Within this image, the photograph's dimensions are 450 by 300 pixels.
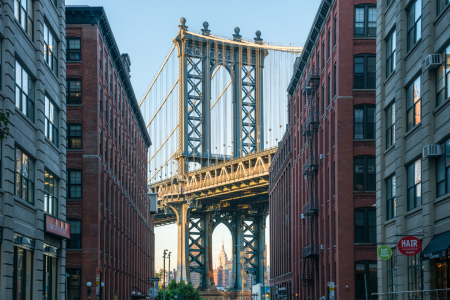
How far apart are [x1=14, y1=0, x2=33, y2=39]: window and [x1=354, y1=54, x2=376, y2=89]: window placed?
81.5 feet

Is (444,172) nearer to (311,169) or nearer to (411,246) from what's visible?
(411,246)

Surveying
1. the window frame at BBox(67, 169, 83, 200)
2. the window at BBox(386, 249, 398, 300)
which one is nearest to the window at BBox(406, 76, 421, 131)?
the window at BBox(386, 249, 398, 300)

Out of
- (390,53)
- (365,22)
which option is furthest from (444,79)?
(365,22)

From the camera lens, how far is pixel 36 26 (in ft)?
104

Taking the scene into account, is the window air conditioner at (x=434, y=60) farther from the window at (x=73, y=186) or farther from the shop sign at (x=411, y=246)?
the window at (x=73, y=186)

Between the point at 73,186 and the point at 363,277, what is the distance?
21.2m

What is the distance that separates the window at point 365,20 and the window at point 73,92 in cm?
2030

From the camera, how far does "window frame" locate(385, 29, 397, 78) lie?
3288cm

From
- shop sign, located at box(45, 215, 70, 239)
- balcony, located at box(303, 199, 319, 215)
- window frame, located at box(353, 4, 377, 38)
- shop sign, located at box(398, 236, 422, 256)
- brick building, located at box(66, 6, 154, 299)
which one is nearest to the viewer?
shop sign, located at box(398, 236, 422, 256)

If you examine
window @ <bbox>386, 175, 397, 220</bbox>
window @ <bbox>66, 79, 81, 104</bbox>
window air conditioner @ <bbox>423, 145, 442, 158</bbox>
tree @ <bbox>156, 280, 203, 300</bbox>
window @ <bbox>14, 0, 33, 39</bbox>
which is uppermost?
window @ <bbox>66, 79, 81, 104</bbox>

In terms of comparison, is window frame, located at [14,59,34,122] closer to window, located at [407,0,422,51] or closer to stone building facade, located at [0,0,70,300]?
stone building facade, located at [0,0,70,300]

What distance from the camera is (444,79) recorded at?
82.5 feet

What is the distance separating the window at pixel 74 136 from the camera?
52.1 metres

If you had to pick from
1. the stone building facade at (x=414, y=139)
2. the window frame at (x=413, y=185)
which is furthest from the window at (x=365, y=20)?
the window frame at (x=413, y=185)
